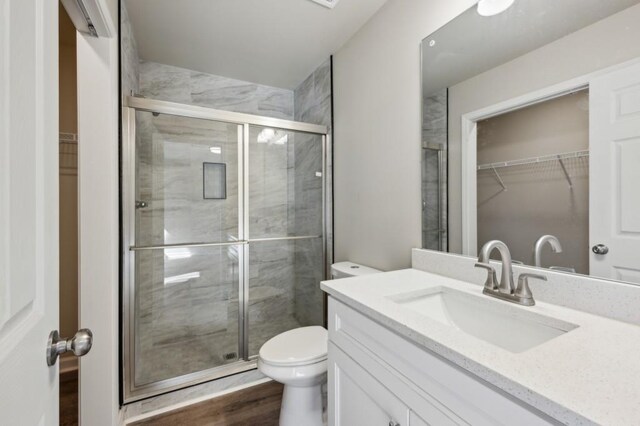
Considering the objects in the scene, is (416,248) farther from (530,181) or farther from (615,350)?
(615,350)

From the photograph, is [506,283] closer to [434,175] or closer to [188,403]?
[434,175]

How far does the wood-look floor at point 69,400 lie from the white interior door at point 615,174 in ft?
8.56

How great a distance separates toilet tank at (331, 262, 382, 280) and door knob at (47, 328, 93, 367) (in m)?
1.38

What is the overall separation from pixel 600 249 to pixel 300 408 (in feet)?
4.65

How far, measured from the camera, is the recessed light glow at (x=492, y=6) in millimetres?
1140

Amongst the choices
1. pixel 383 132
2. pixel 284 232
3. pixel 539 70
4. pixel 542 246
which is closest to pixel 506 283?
pixel 542 246

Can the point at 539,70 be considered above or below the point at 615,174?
above

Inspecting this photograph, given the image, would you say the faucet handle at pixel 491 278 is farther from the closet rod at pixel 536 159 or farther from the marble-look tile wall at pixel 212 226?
the marble-look tile wall at pixel 212 226

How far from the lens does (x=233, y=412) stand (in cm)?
168

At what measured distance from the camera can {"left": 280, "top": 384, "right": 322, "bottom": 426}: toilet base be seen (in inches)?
55.9

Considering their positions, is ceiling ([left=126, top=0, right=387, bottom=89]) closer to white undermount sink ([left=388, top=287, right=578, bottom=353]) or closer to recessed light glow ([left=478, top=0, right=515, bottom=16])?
recessed light glow ([left=478, top=0, right=515, bottom=16])

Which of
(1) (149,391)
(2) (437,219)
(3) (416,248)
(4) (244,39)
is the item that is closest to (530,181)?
(2) (437,219)

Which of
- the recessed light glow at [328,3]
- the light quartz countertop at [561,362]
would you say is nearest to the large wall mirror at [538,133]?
the light quartz countertop at [561,362]
